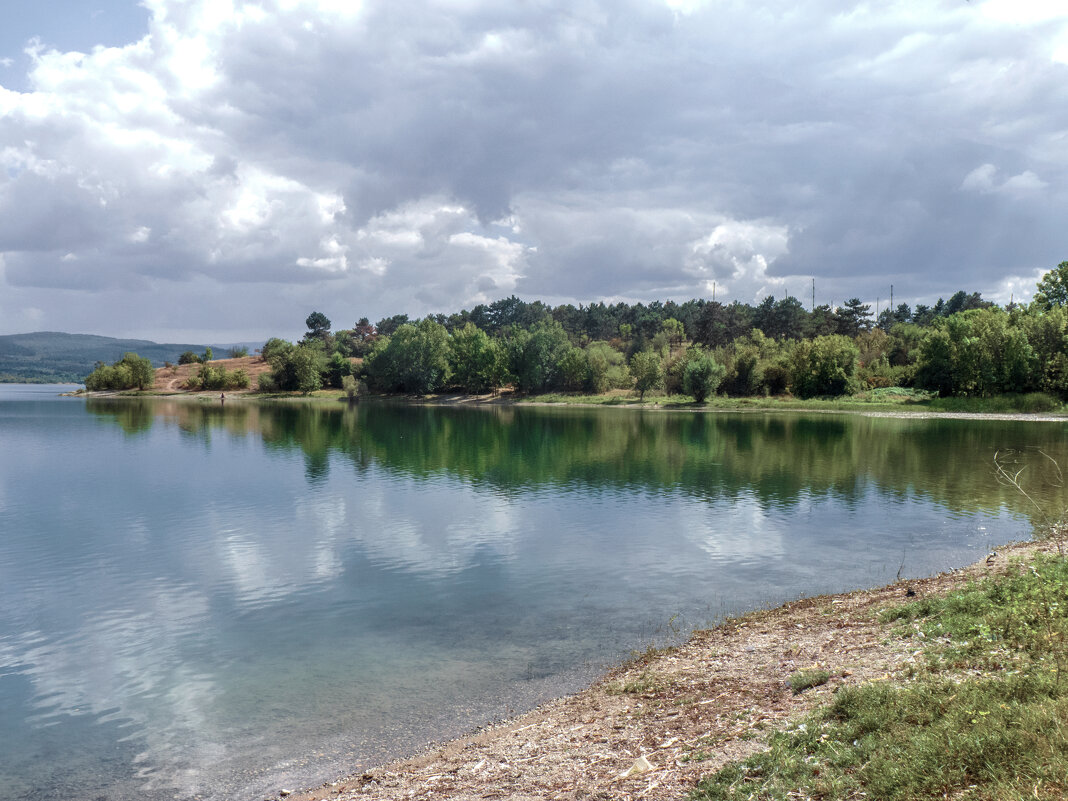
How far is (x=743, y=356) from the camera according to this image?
395ft

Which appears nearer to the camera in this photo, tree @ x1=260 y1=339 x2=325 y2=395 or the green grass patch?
the green grass patch

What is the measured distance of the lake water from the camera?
41.7 feet

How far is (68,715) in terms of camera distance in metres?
13.5

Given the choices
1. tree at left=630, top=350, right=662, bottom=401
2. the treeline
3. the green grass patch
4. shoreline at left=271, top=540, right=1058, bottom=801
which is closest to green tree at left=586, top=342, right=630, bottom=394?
the treeline

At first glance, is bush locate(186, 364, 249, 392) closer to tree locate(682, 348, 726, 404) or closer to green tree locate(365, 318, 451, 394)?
green tree locate(365, 318, 451, 394)

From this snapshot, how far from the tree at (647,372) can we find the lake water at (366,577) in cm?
7101

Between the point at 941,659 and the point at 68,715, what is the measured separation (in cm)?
1635

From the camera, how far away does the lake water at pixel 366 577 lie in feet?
41.7

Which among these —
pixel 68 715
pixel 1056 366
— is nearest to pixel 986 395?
pixel 1056 366

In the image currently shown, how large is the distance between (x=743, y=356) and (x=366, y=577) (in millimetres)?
107911

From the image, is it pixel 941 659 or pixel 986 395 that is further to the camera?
pixel 986 395

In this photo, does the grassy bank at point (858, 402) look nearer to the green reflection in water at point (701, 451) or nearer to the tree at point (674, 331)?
the green reflection in water at point (701, 451)

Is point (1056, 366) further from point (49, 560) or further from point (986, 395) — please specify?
point (49, 560)

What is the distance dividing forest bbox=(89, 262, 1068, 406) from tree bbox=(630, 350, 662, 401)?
10.3 inches
